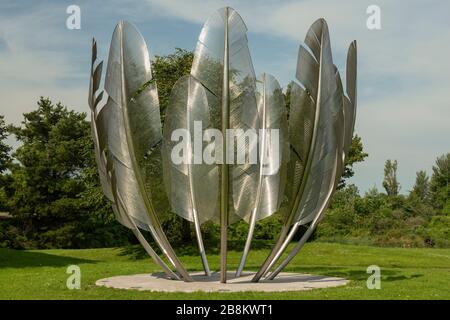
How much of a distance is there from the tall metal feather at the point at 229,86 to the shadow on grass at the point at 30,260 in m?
11.4

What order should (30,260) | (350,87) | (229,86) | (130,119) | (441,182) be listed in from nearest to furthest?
(229,86)
(350,87)
(130,119)
(30,260)
(441,182)

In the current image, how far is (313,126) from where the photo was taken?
11938 mm

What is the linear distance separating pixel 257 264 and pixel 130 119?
10.8 meters

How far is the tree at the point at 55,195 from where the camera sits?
33.8m

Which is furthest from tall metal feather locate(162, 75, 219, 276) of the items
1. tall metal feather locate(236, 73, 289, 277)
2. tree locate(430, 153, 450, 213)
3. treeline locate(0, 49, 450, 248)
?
tree locate(430, 153, 450, 213)

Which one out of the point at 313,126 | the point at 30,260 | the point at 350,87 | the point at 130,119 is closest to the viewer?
the point at 313,126

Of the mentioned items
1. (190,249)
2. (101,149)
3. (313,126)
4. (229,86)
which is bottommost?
(190,249)

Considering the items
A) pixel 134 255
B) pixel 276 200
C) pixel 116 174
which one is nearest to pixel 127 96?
pixel 116 174

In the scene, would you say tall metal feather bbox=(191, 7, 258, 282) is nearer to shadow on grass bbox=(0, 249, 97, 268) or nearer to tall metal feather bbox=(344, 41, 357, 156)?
tall metal feather bbox=(344, 41, 357, 156)

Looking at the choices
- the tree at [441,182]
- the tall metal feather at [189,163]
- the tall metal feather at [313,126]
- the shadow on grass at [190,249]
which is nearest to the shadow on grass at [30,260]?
the shadow on grass at [190,249]

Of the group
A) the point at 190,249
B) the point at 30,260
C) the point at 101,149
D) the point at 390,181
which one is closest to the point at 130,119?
the point at 101,149

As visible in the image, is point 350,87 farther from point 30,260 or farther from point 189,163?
point 30,260

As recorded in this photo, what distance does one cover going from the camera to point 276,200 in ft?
39.7
